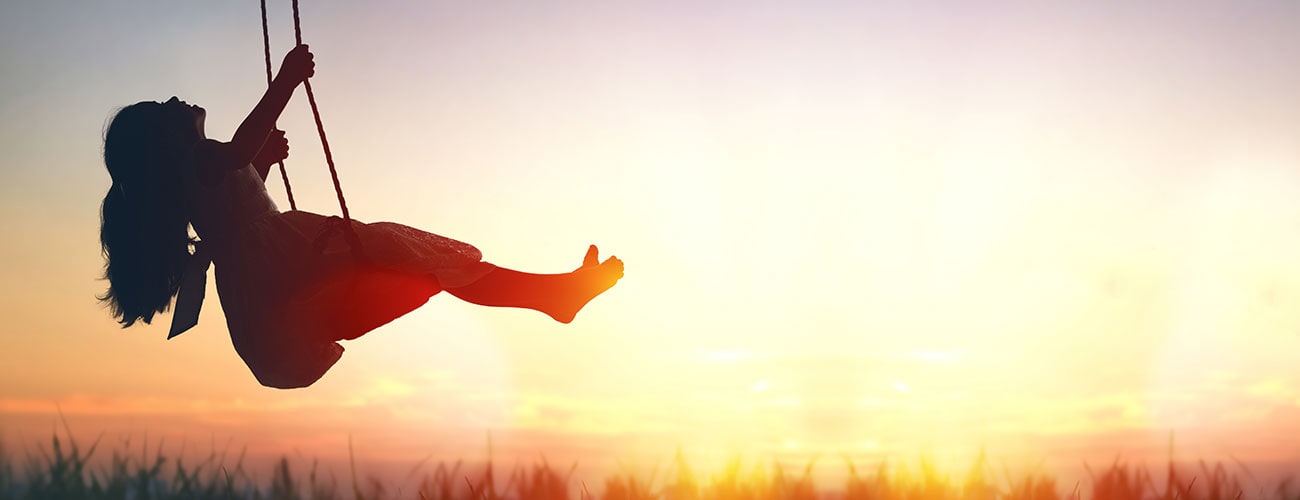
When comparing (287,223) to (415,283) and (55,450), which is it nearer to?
(415,283)

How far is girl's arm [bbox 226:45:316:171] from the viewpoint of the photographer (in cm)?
436

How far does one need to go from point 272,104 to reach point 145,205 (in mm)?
756

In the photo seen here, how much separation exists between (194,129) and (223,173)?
31 cm

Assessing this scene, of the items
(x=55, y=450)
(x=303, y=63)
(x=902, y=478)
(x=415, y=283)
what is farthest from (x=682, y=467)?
(x=55, y=450)

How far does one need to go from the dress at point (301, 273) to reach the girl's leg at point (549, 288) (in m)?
0.09

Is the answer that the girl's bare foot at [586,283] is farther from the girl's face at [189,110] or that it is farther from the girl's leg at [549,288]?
the girl's face at [189,110]

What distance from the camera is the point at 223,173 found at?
451 cm

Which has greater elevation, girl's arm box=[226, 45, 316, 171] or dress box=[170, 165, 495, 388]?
girl's arm box=[226, 45, 316, 171]

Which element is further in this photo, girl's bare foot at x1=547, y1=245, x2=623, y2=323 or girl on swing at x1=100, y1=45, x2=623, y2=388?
girl's bare foot at x1=547, y1=245, x2=623, y2=323

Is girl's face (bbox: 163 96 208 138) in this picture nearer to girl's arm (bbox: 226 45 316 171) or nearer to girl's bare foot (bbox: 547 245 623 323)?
girl's arm (bbox: 226 45 316 171)

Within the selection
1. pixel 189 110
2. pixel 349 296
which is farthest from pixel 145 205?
pixel 349 296

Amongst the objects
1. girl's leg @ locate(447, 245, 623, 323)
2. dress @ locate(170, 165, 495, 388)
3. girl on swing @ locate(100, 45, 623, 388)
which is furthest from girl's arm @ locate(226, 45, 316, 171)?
girl's leg @ locate(447, 245, 623, 323)

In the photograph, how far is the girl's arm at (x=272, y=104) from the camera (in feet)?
14.3

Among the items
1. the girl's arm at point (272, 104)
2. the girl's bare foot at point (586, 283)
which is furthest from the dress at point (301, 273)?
the girl's bare foot at point (586, 283)
